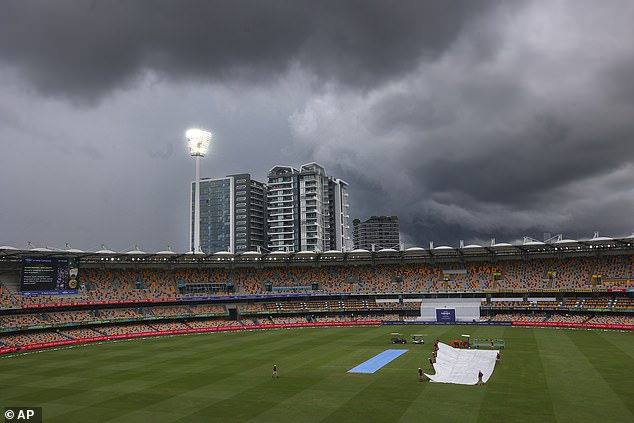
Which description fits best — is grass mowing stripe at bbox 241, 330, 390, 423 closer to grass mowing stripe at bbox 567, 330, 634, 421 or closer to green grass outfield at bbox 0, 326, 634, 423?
green grass outfield at bbox 0, 326, 634, 423

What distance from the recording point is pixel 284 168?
526ft

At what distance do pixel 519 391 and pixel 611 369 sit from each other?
37.3ft

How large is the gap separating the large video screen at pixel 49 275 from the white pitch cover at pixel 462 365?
155 feet

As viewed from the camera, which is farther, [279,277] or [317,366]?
[279,277]

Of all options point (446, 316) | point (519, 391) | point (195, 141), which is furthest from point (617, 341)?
point (195, 141)

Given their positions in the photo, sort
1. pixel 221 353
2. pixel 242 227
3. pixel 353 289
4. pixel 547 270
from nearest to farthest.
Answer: pixel 221 353, pixel 547 270, pixel 353 289, pixel 242 227

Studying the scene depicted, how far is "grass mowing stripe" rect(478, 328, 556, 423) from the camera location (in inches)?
928

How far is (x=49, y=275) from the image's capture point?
60406 millimetres

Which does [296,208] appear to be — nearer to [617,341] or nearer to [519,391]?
[617,341]

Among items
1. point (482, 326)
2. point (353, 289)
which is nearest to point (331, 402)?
point (482, 326)

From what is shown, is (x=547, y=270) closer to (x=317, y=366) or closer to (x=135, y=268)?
(x=317, y=366)

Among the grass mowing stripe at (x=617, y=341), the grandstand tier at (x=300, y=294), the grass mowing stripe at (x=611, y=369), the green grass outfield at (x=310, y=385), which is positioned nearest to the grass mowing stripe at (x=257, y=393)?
the green grass outfield at (x=310, y=385)

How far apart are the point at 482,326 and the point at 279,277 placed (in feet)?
118

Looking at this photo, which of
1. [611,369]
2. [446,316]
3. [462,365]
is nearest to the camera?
[611,369]
